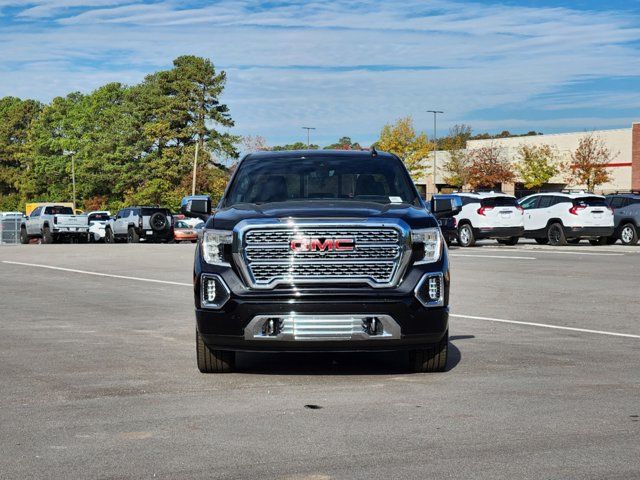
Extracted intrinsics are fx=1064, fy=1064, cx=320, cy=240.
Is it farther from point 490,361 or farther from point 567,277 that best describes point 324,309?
point 567,277

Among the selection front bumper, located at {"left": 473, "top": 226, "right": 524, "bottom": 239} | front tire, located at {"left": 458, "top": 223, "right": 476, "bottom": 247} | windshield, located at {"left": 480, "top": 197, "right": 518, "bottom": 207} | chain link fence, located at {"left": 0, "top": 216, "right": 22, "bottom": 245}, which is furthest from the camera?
chain link fence, located at {"left": 0, "top": 216, "right": 22, "bottom": 245}

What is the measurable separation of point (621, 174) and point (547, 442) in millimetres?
71700

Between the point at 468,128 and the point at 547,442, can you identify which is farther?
the point at 468,128

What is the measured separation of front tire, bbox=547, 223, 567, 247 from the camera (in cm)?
3534

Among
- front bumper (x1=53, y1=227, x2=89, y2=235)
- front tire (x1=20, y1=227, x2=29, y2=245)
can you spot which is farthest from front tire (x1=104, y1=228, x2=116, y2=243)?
front tire (x1=20, y1=227, x2=29, y2=245)

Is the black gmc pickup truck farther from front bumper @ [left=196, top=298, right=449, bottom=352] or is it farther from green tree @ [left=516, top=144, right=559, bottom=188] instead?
green tree @ [left=516, top=144, right=559, bottom=188]

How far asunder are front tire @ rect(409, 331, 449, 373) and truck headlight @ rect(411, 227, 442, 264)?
780 mm

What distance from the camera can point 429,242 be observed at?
8656 mm

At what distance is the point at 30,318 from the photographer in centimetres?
1407

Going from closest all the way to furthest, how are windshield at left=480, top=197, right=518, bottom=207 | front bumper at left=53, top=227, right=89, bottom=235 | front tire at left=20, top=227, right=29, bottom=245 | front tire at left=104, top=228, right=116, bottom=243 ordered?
windshield at left=480, top=197, right=518, bottom=207 < front bumper at left=53, top=227, right=89, bottom=235 < front tire at left=20, top=227, right=29, bottom=245 < front tire at left=104, top=228, right=116, bottom=243

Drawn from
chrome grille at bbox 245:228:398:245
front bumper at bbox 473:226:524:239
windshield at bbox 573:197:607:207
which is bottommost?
front bumper at bbox 473:226:524:239

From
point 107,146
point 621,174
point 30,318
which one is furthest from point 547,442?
point 107,146

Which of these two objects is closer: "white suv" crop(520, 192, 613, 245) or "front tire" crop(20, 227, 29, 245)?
"white suv" crop(520, 192, 613, 245)

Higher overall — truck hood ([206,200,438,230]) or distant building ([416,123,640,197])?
distant building ([416,123,640,197])
